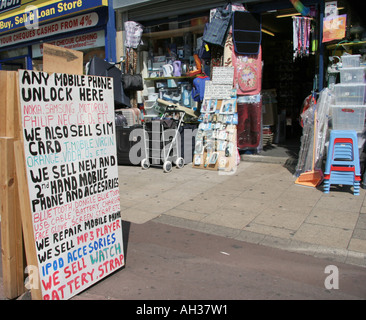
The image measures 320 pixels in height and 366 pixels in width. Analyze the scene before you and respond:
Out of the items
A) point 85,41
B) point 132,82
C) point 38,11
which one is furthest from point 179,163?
point 38,11

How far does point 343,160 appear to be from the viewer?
6012 mm

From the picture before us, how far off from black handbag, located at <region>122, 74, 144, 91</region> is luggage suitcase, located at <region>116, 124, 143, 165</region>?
173cm

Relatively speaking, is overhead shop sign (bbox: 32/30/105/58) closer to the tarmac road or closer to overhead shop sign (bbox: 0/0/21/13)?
overhead shop sign (bbox: 0/0/21/13)

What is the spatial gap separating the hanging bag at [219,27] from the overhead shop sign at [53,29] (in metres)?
4.05

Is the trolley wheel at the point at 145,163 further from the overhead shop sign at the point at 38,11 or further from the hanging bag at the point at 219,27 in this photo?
the overhead shop sign at the point at 38,11

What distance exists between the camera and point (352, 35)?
23.6 feet

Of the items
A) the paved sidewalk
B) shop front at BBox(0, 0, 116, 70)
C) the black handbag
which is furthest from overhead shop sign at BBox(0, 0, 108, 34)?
the paved sidewalk

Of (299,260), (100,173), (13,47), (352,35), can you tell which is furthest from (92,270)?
(13,47)

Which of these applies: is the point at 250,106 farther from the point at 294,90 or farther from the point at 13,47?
the point at 13,47

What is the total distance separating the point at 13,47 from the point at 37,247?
12947 mm

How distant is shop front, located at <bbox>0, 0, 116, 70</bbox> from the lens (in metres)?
10.5

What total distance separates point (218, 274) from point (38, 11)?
36.7 feet

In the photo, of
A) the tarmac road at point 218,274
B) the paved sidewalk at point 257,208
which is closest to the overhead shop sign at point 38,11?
the paved sidewalk at point 257,208

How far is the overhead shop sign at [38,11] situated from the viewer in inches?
410
